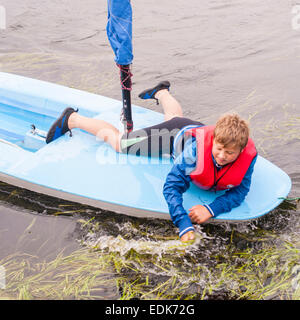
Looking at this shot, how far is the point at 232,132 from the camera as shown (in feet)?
8.13

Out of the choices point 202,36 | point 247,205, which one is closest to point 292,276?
point 247,205

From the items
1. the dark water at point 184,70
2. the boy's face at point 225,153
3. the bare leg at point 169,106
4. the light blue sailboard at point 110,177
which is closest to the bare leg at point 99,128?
the light blue sailboard at point 110,177

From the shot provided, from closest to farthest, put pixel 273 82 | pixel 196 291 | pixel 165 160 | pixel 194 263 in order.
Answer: pixel 196 291 → pixel 194 263 → pixel 165 160 → pixel 273 82

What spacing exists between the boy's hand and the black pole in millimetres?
1040

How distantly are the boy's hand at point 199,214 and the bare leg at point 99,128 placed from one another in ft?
3.17

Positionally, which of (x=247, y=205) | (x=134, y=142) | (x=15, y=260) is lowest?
(x=15, y=260)

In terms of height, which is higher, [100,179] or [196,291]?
[100,179]

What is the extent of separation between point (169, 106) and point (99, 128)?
778 millimetres

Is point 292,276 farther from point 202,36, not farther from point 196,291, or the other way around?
point 202,36

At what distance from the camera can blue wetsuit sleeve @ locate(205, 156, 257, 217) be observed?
2777 millimetres

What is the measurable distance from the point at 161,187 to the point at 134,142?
1.75 feet

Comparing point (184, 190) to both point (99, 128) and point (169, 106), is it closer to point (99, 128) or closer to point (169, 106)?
point (99, 128)

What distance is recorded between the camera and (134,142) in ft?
10.8

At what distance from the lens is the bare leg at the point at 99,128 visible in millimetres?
3416
